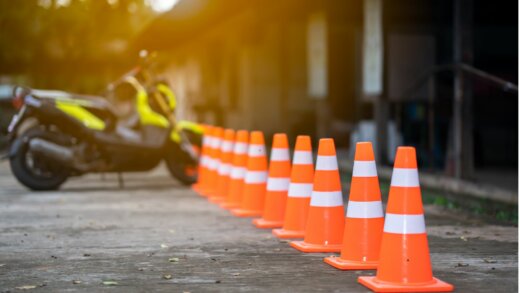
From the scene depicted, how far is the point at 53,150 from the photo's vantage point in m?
12.3

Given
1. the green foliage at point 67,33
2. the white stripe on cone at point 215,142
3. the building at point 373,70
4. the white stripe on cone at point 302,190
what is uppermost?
the green foliage at point 67,33

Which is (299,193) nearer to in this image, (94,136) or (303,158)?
(303,158)

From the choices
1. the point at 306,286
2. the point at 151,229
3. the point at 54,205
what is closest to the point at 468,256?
the point at 306,286

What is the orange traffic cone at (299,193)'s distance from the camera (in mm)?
8016

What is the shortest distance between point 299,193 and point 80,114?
17.8 feet

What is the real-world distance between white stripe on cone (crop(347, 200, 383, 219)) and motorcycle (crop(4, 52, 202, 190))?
21.8ft

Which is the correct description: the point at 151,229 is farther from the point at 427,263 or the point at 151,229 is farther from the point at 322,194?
the point at 427,263

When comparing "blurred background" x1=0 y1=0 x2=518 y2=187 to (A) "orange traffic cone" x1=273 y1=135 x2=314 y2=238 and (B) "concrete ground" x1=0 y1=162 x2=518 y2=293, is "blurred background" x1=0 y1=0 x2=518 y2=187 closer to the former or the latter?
(A) "orange traffic cone" x1=273 y1=135 x2=314 y2=238

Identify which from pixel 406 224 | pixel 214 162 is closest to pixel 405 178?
pixel 406 224

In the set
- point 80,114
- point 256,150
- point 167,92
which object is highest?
point 167,92

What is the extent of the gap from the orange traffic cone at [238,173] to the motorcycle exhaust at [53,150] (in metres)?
2.52

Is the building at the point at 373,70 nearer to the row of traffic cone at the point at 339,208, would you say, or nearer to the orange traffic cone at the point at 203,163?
the orange traffic cone at the point at 203,163

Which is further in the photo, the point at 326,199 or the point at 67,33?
the point at 67,33

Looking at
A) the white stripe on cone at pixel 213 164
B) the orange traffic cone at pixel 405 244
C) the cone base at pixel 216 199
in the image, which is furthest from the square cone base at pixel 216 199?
the orange traffic cone at pixel 405 244
